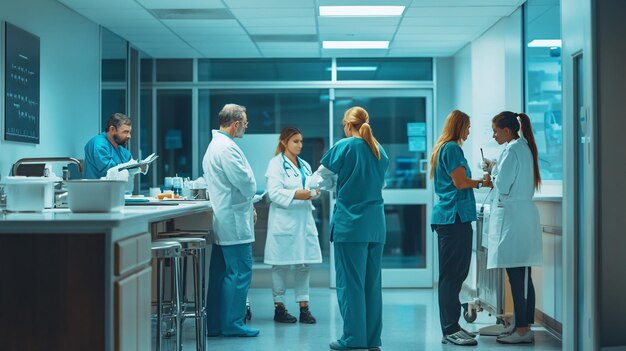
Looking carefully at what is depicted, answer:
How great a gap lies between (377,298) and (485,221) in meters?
1.25

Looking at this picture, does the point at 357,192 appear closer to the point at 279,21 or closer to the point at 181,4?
the point at 181,4

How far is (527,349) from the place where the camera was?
5.10 meters

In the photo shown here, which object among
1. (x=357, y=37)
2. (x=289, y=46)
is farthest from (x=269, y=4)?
(x=289, y=46)

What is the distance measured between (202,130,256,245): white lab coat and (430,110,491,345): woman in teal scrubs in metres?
1.27

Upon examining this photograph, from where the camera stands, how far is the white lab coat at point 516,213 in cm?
511

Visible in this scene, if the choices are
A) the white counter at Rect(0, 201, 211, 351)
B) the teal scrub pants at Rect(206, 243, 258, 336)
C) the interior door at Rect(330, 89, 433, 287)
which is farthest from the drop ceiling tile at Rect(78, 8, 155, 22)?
the white counter at Rect(0, 201, 211, 351)

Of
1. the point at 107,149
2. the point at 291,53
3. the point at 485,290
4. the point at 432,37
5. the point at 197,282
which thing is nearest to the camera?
the point at 197,282

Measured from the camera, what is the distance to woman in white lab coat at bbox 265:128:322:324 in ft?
20.4

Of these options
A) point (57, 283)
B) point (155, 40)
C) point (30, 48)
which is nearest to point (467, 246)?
point (57, 283)

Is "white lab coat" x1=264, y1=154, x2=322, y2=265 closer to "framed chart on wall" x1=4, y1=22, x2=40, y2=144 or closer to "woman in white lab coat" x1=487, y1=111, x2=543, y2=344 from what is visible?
"woman in white lab coat" x1=487, y1=111, x2=543, y2=344

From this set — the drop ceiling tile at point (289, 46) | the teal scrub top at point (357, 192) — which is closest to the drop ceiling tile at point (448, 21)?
the drop ceiling tile at point (289, 46)

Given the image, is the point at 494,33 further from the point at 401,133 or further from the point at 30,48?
the point at 30,48

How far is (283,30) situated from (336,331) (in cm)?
280

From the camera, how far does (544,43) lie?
615 centimetres
